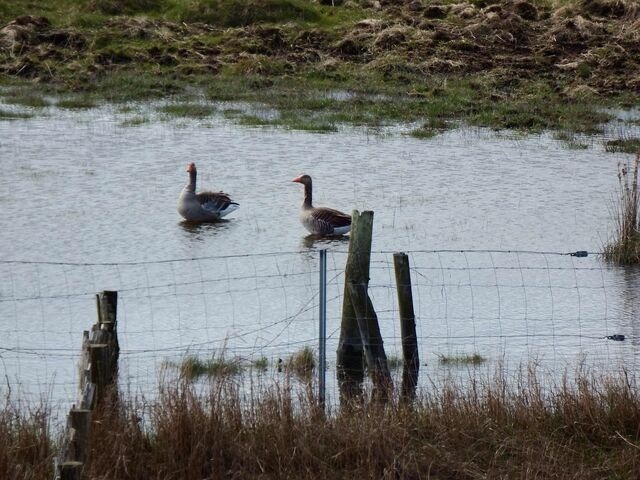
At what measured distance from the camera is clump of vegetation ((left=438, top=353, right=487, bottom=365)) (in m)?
10.9

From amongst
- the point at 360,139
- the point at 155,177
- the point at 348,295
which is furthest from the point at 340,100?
the point at 348,295

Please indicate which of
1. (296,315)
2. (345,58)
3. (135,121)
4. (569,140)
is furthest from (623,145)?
(296,315)

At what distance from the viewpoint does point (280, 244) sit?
16016mm

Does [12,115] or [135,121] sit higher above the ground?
[12,115]

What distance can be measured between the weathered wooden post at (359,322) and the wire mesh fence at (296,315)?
307mm

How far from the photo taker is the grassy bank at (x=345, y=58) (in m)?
26.8

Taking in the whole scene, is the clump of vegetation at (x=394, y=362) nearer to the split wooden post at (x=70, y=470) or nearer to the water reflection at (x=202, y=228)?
the split wooden post at (x=70, y=470)

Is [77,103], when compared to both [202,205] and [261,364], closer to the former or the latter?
[202,205]

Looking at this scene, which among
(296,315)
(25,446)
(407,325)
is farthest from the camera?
(296,315)

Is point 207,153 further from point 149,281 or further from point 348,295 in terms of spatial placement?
point 348,295

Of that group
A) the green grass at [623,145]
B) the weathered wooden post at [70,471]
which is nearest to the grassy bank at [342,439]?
the weathered wooden post at [70,471]

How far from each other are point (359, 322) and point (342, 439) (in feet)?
6.65

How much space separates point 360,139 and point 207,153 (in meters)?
3.25

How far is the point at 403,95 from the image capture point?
2820 centimetres
